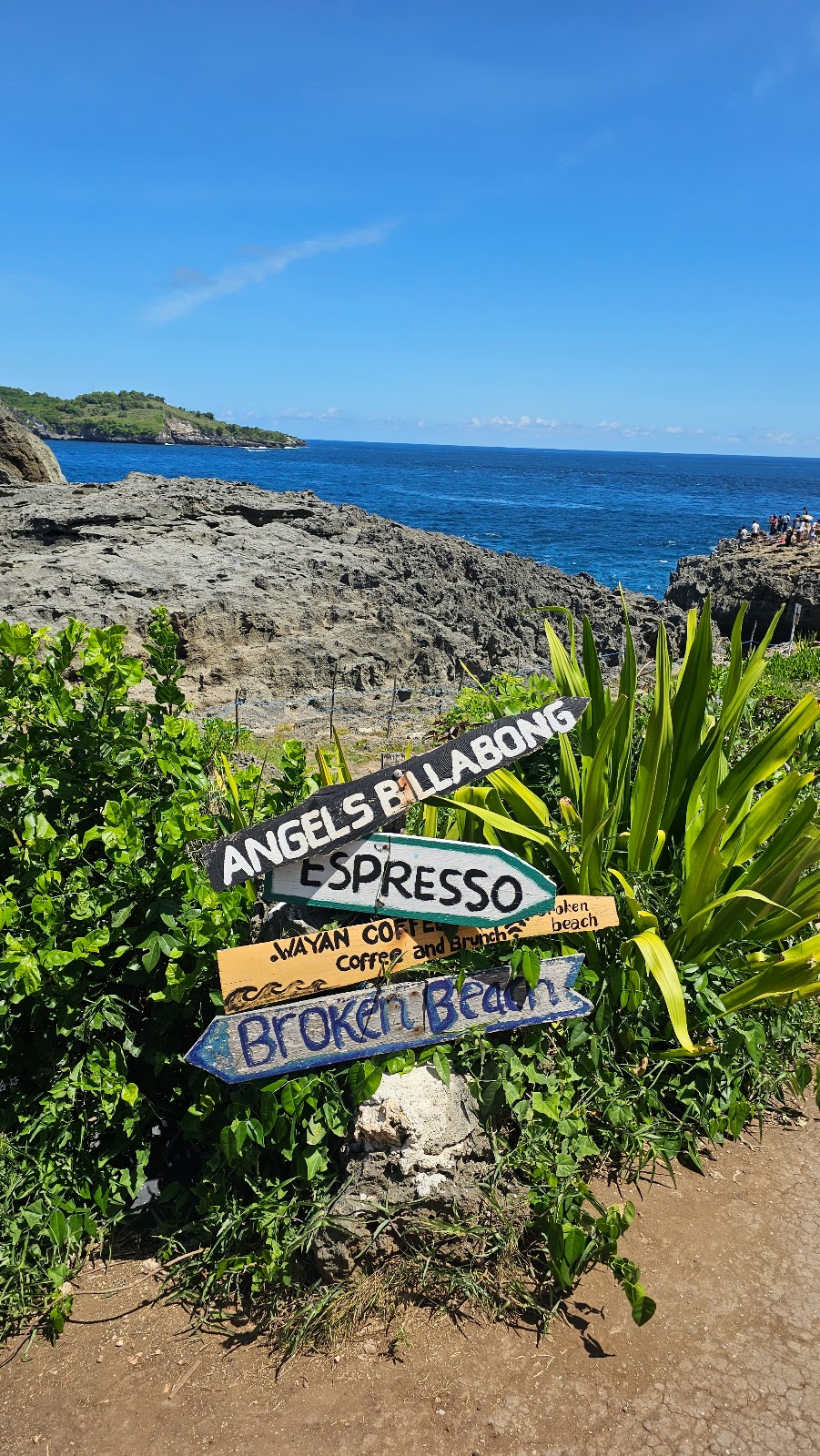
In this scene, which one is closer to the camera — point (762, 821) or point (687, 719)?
point (762, 821)

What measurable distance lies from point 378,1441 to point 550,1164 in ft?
2.68

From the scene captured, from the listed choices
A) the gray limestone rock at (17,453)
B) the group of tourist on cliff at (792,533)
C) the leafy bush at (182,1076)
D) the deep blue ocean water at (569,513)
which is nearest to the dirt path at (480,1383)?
the leafy bush at (182,1076)

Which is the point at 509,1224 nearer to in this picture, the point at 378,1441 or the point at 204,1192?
the point at 378,1441

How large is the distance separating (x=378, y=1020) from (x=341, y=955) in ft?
0.73

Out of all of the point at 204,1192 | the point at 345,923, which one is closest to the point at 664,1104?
the point at 345,923

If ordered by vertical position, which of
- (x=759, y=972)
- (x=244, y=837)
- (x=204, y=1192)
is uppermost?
→ (x=244, y=837)

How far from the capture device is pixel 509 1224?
2.59 meters

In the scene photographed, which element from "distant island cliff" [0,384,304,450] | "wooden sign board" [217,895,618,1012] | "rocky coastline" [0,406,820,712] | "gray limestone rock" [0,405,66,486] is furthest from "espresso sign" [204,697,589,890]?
"distant island cliff" [0,384,304,450]

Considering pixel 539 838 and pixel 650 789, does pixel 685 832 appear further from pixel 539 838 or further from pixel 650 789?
pixel 539 838

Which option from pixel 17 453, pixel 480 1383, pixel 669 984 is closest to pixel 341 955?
pixel 669 984

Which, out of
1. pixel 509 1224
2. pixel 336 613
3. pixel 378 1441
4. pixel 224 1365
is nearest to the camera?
pixel 378 1441

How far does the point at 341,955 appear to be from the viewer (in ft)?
8.55

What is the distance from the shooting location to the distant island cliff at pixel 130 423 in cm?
13912

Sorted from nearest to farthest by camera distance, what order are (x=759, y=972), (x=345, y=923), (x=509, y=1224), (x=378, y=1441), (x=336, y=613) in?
1. (x=378, y=1441)
2. (x=509, y=1224)
3. (x=345, y=923)
4. (x=759, y=972)
5. (x=336, y=613)
